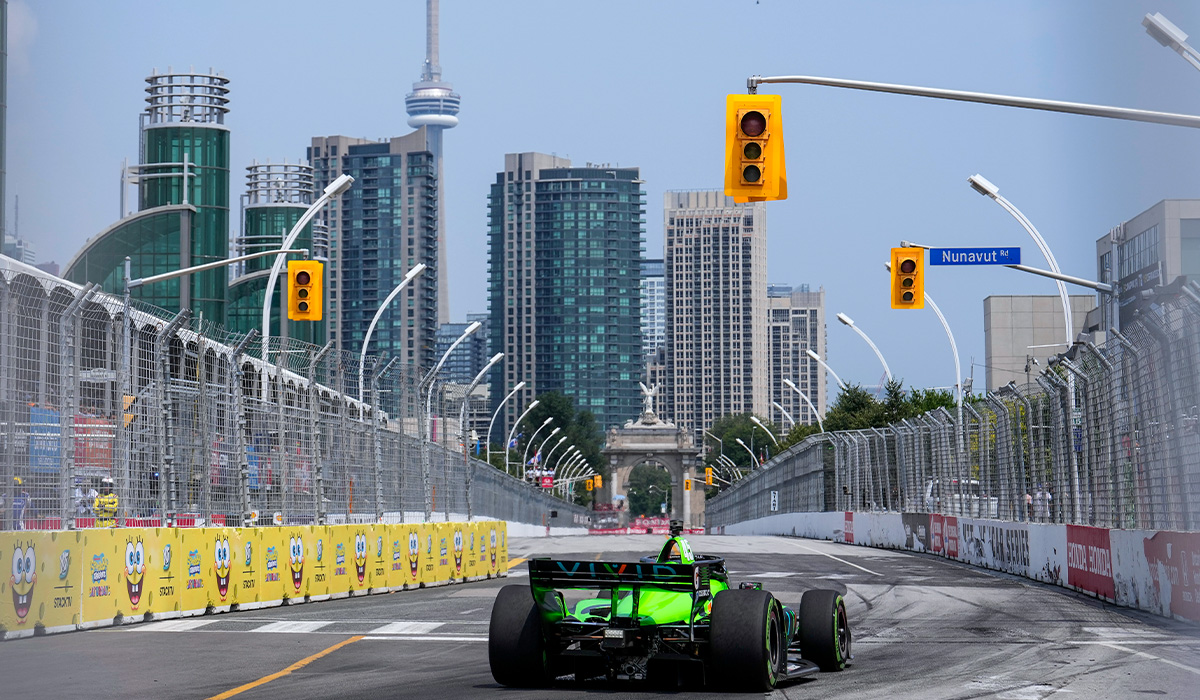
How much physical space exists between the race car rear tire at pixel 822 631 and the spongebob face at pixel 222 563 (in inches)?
344

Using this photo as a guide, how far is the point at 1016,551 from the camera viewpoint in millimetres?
25828

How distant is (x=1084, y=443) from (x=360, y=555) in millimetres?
10863

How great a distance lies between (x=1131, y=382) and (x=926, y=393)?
2466 inches

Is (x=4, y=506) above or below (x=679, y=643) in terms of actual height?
above

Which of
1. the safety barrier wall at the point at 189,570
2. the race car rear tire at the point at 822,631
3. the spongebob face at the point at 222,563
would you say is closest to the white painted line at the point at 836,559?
the safety barrier wall at the point at 189,570

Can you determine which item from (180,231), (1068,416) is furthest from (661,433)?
(1068,416)

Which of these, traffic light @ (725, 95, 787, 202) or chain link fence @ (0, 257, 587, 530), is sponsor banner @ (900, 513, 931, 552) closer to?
chain link fence @ (0, 257, 587, 530)

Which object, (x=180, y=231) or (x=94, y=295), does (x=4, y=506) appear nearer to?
(x=94, y=295)

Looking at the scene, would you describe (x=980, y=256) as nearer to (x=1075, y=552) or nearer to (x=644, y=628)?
(x=1075, y=552)

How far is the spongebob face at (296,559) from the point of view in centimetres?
1931

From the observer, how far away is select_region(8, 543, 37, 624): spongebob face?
14445 millimetres

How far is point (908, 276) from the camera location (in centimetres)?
2666

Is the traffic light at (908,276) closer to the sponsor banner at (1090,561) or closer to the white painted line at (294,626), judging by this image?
the sponsor banner at (1090,561)

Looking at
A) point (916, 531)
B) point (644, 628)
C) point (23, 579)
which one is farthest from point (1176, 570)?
point (916, 531)
